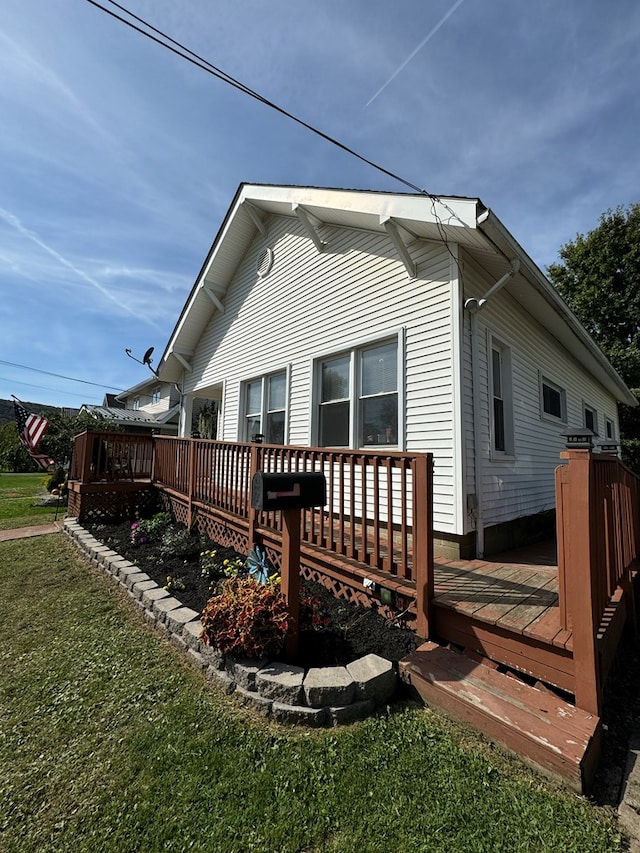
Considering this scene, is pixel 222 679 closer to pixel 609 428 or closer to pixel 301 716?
pixel 301 716

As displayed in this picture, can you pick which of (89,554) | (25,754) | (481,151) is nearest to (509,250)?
(481,151)

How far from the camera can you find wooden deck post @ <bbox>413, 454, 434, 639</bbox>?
107 inches

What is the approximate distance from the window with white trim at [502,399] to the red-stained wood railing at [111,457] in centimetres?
654

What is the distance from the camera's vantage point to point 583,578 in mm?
2010

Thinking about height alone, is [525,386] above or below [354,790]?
above

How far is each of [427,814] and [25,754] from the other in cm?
207

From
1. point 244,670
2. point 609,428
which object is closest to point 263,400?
point 244,670

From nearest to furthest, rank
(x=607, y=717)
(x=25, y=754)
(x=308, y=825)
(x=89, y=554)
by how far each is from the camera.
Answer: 1. (x=308, y=825)
2. (x=25, y=754)
3. (x=607, y=717)
4. (x=89, y=554)

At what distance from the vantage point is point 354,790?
172 cm

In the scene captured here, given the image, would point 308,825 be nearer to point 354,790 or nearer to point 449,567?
point 354,790

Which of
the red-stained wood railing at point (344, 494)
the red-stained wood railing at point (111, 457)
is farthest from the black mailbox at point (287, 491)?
the red-stained wood railing at point (111, 457)

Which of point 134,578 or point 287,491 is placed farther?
point 134,578

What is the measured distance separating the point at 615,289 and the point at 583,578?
66.0 feet

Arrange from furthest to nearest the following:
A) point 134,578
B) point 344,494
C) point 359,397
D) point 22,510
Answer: point 22,510
point 359,397
point 344,494
point 134,578
